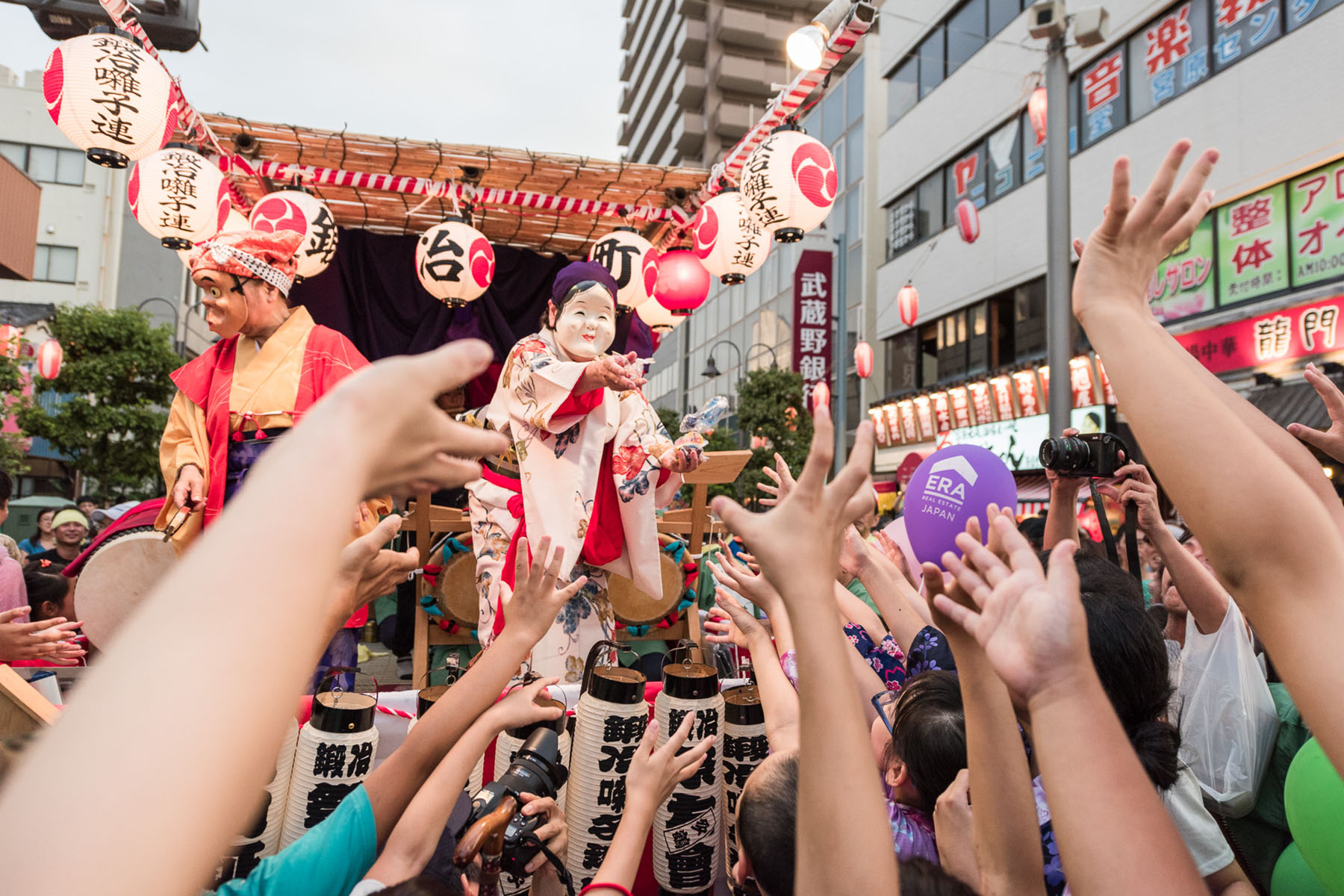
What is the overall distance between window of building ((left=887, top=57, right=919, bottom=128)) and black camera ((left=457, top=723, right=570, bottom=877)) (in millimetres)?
18452

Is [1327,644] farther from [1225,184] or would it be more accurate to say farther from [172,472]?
[1225,184]

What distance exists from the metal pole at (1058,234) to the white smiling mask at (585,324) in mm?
4853

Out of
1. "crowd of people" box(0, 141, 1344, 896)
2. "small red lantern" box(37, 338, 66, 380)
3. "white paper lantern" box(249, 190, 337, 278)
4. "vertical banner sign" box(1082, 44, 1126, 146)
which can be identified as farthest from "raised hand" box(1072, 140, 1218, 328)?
"small red lantern" box(37, 338, 66, 380)

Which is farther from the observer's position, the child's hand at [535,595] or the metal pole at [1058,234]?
the metal pole at [1058,234]

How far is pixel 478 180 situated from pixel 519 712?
494 cm

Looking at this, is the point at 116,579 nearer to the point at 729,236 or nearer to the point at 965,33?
the point at 729,236

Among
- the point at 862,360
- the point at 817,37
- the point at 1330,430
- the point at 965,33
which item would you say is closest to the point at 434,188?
the point at 817,37

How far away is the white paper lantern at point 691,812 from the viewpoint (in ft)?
6.10

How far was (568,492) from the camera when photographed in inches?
123

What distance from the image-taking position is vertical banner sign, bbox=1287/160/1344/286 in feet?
26.8

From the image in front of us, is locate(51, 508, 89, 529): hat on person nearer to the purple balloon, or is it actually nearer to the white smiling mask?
the white smiling mask

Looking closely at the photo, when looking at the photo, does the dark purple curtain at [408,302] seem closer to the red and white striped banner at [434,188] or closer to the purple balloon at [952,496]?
the red and white striped banner at [434,188]

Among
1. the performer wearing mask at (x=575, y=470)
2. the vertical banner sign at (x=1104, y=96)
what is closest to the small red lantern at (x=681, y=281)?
the performer wearing mask at (x=575, y=470)

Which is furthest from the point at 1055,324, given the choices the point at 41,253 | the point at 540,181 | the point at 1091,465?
the point at 41,253
